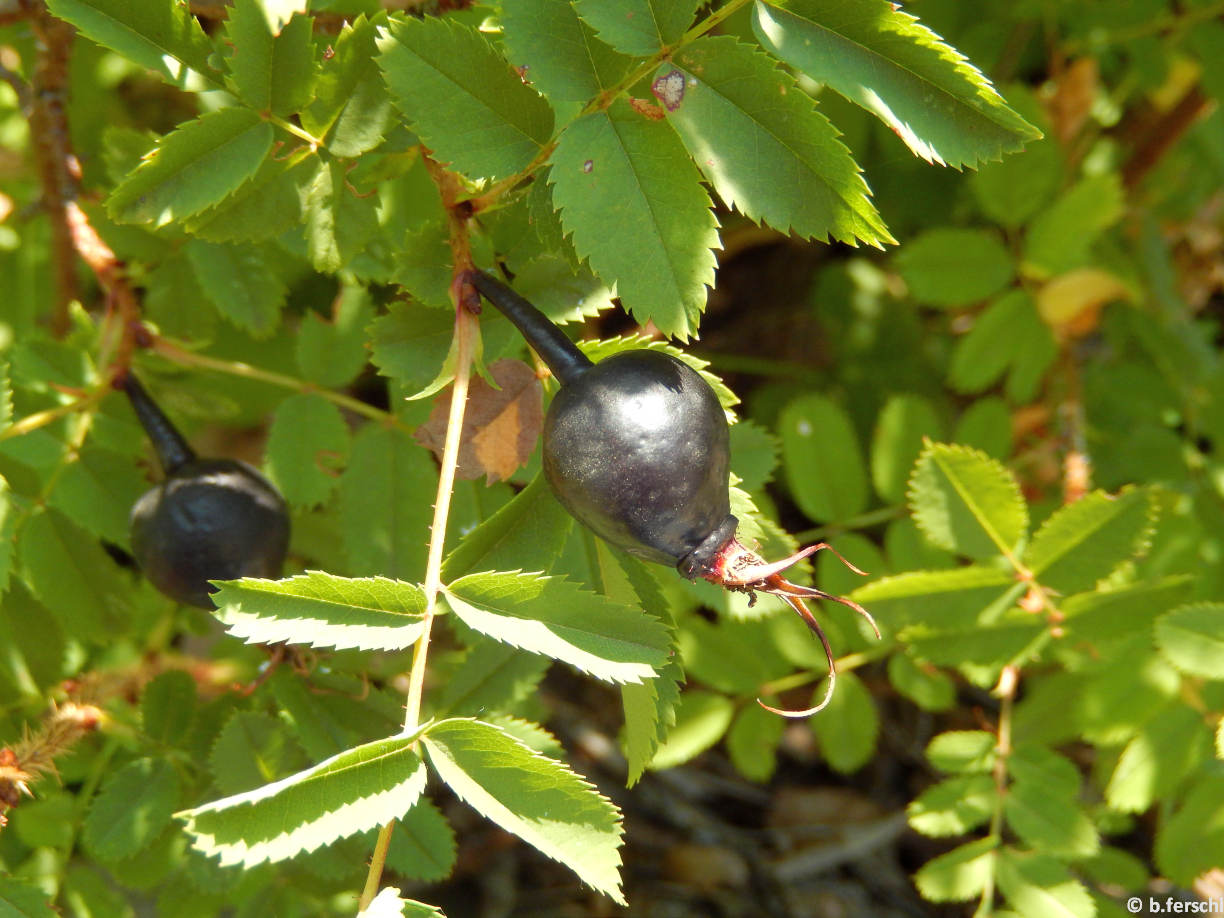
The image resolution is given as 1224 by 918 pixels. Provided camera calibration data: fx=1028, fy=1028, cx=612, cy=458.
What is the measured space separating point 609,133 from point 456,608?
641mm

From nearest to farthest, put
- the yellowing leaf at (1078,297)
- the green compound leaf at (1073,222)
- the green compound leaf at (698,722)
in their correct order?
the green compound leaf at (698,722)
the green compound leaf at (1073,222)
the yellowing leaf at (1078,297)

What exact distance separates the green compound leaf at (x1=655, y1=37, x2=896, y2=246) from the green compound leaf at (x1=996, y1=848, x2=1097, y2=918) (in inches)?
54.9

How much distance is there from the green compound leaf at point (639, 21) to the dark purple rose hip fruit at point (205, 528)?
974 mm

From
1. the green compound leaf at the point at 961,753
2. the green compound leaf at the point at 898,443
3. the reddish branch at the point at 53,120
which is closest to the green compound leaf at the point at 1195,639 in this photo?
the green compound leaf at the point at 961,753

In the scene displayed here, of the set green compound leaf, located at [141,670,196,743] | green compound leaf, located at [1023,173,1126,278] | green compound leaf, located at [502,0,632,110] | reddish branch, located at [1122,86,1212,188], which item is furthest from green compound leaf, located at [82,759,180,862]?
reddish branch, located at [1122,86,1212,188]

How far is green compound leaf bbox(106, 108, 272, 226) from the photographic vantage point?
1448 mm

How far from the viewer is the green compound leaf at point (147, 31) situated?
142 centimetres

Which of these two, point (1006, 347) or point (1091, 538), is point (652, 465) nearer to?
point (1091, 538)

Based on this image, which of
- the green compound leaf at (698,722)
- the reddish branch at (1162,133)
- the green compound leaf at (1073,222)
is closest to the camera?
the green compound leaf at (698,722)

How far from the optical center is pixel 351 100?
5.04ft

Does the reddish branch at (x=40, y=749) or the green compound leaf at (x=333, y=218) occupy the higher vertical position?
the green compound leaf at (x=333, y=218)

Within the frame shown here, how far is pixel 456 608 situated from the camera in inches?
51.0

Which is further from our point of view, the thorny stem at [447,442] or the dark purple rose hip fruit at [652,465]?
the thorny stem at [447,442]

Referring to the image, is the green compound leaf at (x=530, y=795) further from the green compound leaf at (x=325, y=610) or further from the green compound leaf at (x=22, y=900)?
the green compound leaf at (x=22, y=900)
